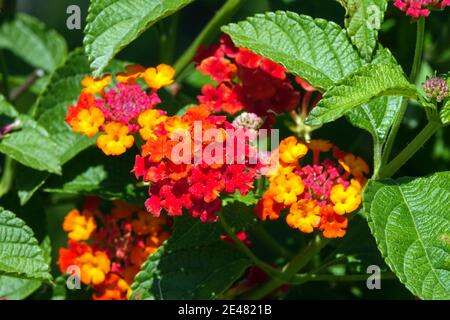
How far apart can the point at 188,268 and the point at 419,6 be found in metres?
0.59

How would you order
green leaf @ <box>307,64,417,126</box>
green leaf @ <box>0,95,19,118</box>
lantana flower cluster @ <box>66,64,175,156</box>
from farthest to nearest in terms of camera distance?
green leaf @ <box>0,95,19,118</box>
lantana flower cluster @ <box>66,64,175,156</box>
green leaf @ <box>307,64,417,126</box>

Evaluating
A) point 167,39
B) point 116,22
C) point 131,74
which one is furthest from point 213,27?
point 116,22

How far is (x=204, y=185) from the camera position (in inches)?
52.9

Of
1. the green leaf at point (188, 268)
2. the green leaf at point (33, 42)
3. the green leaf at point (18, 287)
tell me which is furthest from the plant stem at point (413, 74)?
the green leaf at point (33, 42)

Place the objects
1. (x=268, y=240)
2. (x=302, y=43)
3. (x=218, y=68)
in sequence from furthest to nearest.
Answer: (x=268, y=240) < (x=218, y=68) < (x=302, y=43)

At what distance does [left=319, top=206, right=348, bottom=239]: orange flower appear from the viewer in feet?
4.64

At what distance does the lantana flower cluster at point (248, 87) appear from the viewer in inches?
62.7

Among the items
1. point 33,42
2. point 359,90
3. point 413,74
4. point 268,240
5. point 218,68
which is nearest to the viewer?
point 359,90

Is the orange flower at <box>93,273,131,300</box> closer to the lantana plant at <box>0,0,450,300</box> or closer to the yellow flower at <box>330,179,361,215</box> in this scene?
the lantana plant at <box>0,0,450,300</box>

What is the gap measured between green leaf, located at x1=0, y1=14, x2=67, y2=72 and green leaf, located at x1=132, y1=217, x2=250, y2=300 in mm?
767

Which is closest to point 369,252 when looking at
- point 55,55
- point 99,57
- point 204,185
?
point 204,185

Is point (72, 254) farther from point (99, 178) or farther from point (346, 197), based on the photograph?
point (346, 197)

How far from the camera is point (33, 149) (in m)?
1.61

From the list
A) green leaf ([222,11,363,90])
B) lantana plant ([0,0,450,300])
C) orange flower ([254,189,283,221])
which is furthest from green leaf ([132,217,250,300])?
green leaf ([222,11,363,90])
